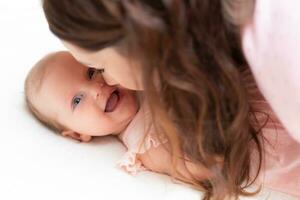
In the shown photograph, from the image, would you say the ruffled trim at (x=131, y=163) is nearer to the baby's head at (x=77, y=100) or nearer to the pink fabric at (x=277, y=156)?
the baby's head at (x=77, y=100)

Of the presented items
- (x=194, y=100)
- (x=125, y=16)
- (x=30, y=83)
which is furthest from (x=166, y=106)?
(x=30, y=83)

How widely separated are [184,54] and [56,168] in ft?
1.11

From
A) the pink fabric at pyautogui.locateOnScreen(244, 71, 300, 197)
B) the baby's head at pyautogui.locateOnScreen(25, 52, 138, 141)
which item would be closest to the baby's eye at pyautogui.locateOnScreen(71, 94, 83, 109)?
the baby's head at pyautogui.locateOnScreen(25, 52, 138, 141)

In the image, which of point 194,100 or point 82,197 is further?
point 82,197

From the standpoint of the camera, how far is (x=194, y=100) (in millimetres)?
849

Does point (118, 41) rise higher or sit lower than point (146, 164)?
higher

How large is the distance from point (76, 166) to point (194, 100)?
264 mm

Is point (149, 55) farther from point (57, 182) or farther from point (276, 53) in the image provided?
point (57, 182)

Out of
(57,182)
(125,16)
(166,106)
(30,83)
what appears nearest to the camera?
(125,16)

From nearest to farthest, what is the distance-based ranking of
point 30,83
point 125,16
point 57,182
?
point 125,16, point 57,182, point 30,83

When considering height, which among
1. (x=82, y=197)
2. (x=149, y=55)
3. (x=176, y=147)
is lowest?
(x=82, y=197)

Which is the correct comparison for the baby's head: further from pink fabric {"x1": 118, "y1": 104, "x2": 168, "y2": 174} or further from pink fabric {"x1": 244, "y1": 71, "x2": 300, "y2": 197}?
pink fabric {"x1": 244, "y1": 71, "x2": 300, "y2": 197}

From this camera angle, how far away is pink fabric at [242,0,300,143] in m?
0.76

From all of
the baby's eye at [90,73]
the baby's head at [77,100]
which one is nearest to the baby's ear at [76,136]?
the baby's head at [77,100]
